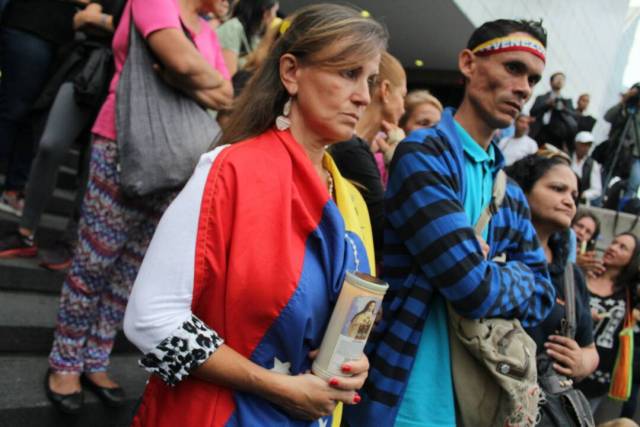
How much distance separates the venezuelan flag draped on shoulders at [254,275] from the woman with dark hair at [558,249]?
143 centimetres

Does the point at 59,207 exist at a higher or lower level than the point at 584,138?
lower

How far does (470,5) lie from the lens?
9.36 metres

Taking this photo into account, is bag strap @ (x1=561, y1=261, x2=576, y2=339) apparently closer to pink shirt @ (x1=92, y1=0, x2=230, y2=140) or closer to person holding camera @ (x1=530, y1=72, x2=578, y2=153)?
pink shirt @ (x1=92, y1=0, x2=230, y2=140)

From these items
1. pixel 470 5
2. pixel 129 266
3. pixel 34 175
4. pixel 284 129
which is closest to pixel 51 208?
pixel 34 175

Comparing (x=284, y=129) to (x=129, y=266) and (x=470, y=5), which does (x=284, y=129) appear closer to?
(x=129, y=266)

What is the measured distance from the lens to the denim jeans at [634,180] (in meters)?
9.76

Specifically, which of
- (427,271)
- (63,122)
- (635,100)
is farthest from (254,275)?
(635,100)

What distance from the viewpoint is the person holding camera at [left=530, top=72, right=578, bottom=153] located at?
9578 millimetres

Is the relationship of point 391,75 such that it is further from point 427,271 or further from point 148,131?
point 427,271

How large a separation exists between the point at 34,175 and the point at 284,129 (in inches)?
91.0

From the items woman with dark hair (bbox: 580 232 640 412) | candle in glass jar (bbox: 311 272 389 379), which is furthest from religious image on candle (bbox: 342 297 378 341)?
woman with dark hair (bbox: 580 232 640 412)

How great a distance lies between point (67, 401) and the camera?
2514mm

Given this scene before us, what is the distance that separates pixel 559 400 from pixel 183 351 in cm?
166

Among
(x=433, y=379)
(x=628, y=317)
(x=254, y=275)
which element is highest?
(x=254, y=275)
